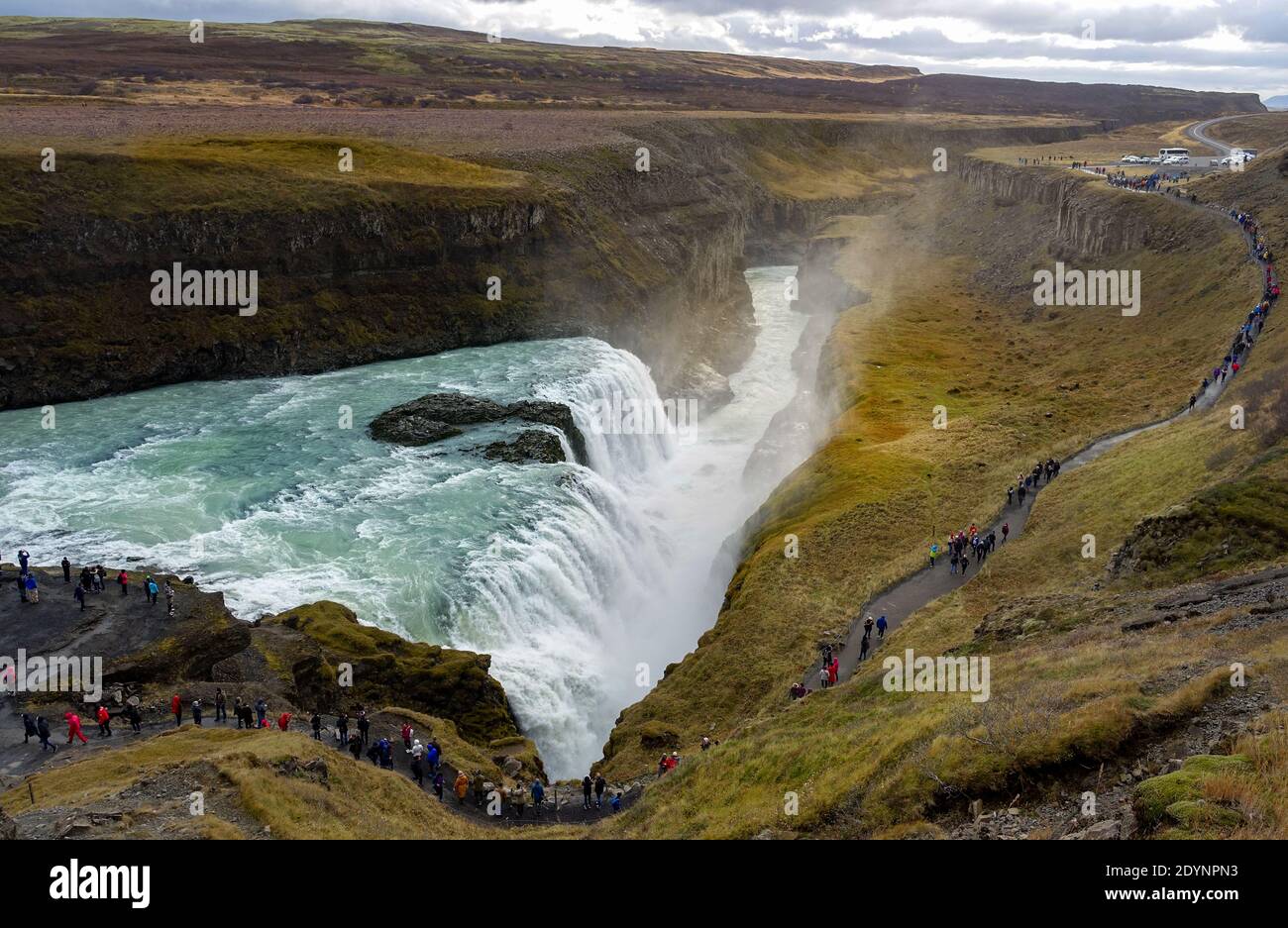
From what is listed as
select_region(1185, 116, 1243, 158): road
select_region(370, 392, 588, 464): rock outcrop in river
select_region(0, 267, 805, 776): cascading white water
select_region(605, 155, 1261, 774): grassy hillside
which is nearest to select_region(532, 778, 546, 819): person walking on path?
select_region(605, 155, 1261, 774): grassy hillside

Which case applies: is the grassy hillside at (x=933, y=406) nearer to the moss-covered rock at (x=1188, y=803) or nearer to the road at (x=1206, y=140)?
the moss-covered rock at (x=1188, y=803)

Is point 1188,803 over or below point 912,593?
below

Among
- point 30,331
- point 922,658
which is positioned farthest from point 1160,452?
point 30,331

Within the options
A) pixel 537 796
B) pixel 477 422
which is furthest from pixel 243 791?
pixel 477 422

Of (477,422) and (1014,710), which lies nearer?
(1014,710)

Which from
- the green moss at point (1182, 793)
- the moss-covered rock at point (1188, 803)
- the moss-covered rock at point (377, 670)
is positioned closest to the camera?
the moss-covered rock at point (1188, 803)

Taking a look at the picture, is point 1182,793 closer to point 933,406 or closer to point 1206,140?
point 933,406

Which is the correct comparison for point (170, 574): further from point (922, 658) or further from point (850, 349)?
point (850, 349)

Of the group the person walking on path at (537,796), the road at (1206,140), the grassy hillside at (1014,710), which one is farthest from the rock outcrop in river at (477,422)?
the road at (1206,140)
